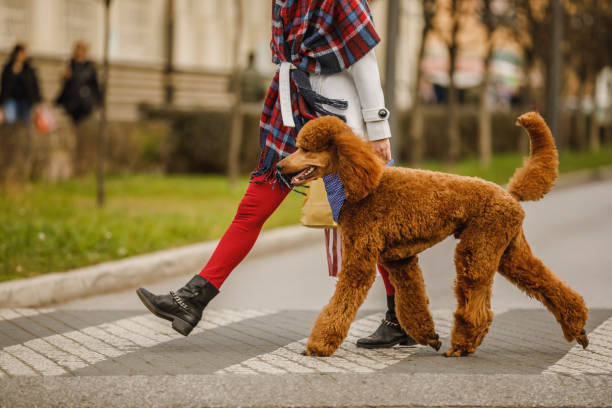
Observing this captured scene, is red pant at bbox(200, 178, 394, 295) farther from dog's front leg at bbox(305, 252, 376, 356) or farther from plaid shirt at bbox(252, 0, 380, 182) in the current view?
dog's front leg at bbox(305, 252, 376, 356)

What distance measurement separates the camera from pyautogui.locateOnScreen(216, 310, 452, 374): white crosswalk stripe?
156 inches

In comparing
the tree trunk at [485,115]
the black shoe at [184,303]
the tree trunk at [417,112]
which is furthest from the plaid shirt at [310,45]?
the tree trunk at [485,115]

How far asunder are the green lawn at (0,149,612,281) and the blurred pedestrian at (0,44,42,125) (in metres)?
1.56

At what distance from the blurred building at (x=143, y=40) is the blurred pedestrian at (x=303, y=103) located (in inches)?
544

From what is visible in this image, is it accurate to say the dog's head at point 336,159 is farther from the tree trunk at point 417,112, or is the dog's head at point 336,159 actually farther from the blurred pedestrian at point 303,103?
the tree trunk at point 417,112

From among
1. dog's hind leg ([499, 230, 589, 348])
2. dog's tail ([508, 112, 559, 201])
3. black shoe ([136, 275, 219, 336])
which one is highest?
dog's tail ([508, 112, 559, 201])

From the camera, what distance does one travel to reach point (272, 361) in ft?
13.6

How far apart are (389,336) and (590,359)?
3.11ft

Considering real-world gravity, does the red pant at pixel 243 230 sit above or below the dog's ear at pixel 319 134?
below

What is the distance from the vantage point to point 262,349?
4.44 meters

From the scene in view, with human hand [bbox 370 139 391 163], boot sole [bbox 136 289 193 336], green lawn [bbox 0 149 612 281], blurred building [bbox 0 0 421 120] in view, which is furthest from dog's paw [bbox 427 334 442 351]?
blurred building [bbox 0 0 421 120]

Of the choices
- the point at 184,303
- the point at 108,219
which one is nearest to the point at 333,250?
the point at 184,303

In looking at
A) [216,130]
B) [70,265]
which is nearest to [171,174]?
[216,130]

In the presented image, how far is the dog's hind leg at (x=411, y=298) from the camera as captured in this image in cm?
424
